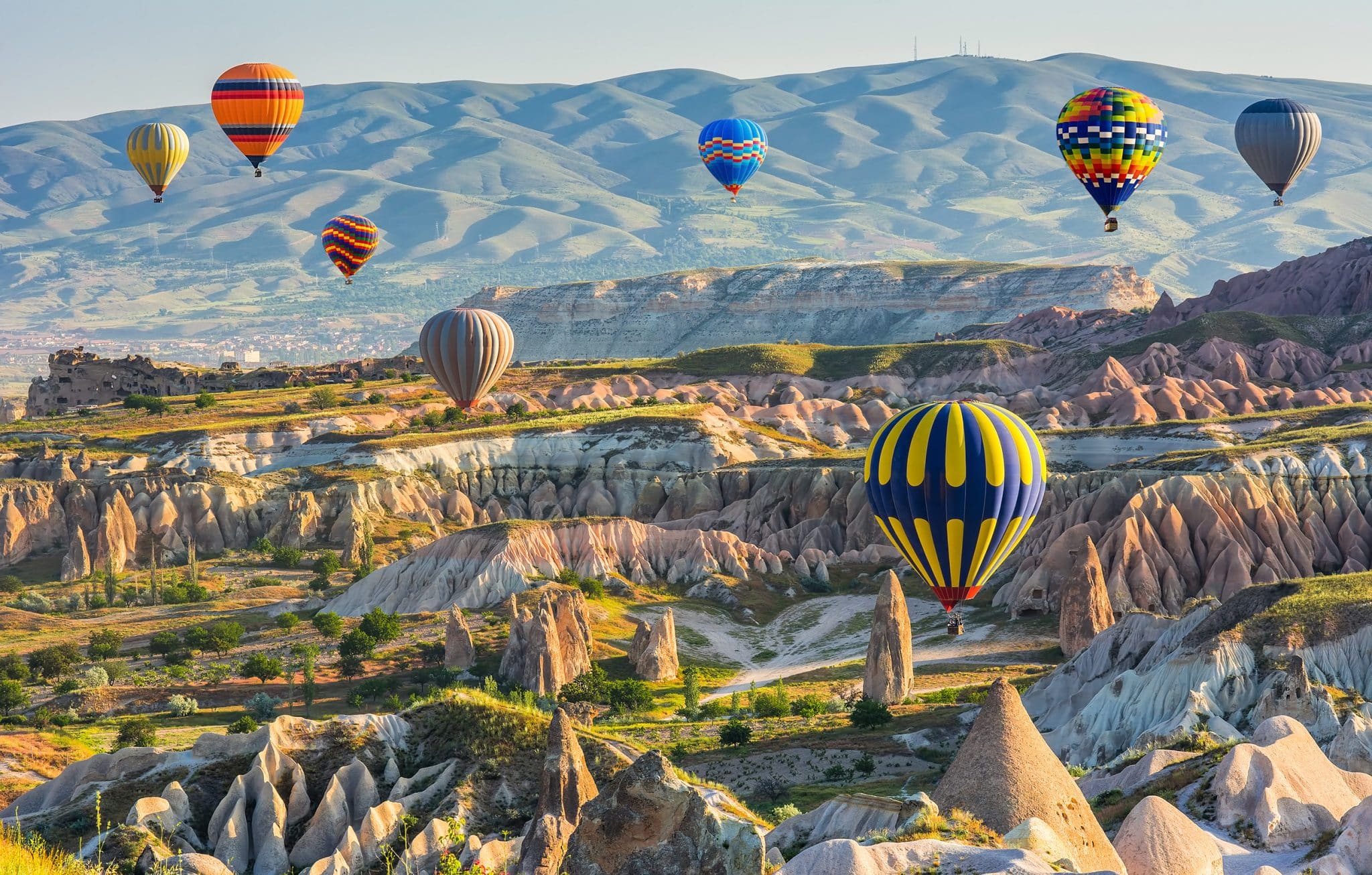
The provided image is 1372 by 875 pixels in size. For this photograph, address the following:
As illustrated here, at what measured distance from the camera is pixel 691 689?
79.9 metres

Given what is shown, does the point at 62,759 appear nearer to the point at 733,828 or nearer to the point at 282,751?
the point at 282,751

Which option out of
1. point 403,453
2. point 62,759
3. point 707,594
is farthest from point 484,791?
point 403,453

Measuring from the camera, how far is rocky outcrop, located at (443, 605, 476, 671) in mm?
82750

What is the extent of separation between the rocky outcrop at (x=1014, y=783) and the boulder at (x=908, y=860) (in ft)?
12.8

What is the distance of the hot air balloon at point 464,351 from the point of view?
135 metres

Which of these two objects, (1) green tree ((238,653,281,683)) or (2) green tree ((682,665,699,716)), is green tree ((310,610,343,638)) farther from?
(2) green tree ((682,665,699,716))

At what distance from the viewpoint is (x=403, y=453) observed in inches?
5212

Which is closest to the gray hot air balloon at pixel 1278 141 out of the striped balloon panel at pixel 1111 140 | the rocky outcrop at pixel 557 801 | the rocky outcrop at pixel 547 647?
the striped balloon panel at pixel 1111 140

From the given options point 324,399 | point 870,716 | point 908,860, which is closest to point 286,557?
point 324,399

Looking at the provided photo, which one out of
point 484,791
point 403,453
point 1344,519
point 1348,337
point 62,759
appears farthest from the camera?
point 1348,337

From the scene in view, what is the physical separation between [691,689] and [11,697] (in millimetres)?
27573

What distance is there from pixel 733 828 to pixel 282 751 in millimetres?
16142

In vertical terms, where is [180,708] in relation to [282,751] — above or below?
below

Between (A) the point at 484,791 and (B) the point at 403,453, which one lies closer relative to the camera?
(A) the point at 484,791
